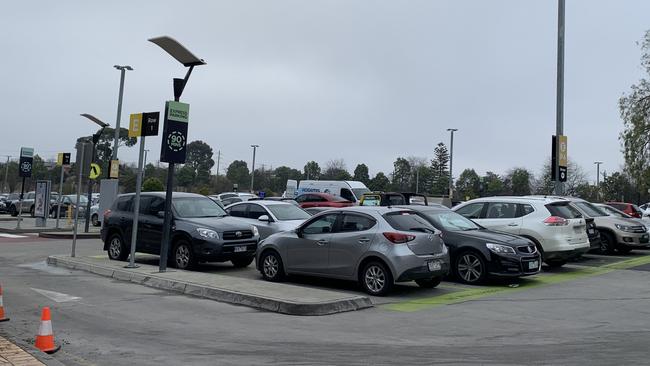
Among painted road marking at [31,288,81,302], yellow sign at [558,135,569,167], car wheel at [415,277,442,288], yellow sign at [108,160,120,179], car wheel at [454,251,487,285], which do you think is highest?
yellow sign at [558,135,569,167]

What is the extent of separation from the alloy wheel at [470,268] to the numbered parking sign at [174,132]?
244 inches

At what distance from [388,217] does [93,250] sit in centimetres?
1142

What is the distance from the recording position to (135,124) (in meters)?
12.6

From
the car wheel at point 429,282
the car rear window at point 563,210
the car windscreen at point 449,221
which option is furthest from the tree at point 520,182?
the car wheel at point 429,282

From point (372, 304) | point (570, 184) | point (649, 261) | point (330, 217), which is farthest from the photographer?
point (570, 184)

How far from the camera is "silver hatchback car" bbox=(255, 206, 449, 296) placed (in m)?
9.98

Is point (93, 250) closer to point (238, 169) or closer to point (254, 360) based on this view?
point (254, 360)

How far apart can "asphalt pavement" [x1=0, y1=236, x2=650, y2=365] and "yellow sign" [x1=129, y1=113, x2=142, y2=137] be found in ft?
10.5

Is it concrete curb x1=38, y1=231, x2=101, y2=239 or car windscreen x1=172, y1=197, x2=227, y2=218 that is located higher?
car windscreen x1=172, y1=197, x2=227, y2=218

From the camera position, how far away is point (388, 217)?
414 inches

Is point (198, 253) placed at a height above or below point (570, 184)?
below

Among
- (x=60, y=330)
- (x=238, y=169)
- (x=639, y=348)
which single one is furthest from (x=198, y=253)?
(x=238, y=169)

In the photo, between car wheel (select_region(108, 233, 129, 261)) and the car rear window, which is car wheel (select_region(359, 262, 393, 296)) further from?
car wheel (select_region(108, 233, 129, 261))

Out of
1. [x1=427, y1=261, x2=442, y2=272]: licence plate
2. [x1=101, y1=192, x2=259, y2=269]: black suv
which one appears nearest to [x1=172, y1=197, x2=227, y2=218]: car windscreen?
[x1=101, y1=192, x2=259, y2=269]: black suv
